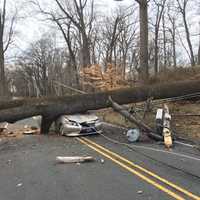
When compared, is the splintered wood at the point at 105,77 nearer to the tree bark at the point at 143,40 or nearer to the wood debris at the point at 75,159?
the tree bark at the point at 143,40

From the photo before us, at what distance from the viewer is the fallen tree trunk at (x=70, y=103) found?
16.0 meters

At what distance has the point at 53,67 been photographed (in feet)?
279

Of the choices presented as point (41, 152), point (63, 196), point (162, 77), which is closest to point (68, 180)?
point (63, 196)

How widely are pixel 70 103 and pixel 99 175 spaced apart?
8397 millimetres

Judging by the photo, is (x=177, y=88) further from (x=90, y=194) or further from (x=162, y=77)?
(x=90, y=194)

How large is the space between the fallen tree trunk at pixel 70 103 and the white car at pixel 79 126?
19.4 inches

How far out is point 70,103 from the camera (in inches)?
649

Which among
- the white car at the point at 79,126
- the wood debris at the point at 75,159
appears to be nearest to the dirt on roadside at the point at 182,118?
the white car at the point at 79,126

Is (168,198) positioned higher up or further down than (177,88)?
further down

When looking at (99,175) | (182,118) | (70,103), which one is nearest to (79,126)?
(70,103)

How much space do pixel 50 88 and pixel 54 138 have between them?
71382 millimetres

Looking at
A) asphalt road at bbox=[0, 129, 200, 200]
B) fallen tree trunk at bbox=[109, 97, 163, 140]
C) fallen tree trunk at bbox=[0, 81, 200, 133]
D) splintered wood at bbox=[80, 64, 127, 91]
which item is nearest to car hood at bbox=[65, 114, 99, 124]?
fallen tree trunk at bbox=[0, 81, 200, 133]

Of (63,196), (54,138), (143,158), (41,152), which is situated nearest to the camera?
(63,196)

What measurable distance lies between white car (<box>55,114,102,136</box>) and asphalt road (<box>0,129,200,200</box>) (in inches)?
120
